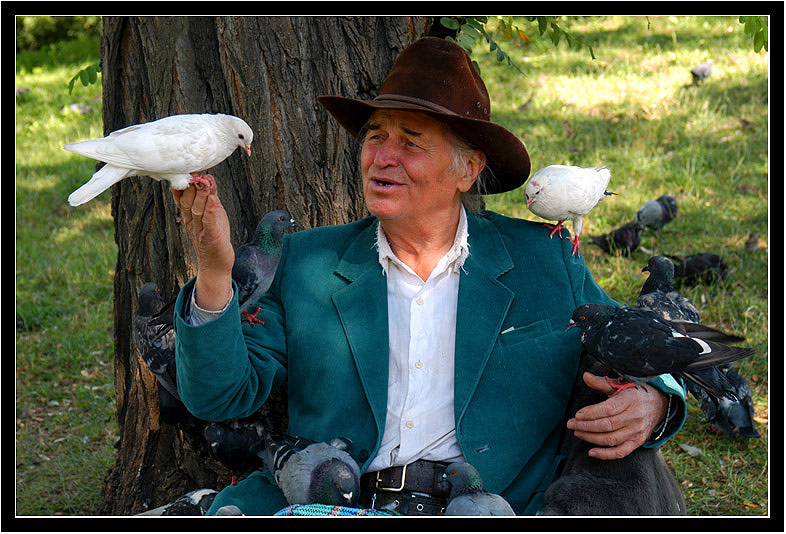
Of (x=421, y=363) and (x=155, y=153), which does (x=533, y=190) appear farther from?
(x=155, y=153)

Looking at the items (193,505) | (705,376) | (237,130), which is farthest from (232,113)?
(705,376)

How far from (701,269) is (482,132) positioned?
134 inches

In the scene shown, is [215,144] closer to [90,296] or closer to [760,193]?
[90,296]

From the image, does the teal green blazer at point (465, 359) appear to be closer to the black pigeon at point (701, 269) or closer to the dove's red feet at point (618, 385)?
the dove's red feet at point (618, 385)

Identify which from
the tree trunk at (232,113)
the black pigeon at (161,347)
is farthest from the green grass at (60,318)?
the black pigeon at (161,347)

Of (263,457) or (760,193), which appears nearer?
(263,457)

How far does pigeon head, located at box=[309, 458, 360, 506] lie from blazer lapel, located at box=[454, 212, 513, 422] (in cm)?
44

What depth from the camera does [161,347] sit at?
125 inches

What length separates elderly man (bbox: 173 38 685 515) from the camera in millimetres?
2953

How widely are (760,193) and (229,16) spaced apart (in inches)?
205

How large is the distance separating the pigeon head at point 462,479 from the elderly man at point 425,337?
4.2 inches

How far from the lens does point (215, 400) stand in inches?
113

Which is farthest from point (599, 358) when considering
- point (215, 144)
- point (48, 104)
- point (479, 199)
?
point (48, 104)

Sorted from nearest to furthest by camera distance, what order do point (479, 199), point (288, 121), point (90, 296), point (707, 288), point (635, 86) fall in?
1. point (479, 199)
2. point (288, 121)
3. point (707, 288)
4. point (90, 296)
5. point (635, 86)
